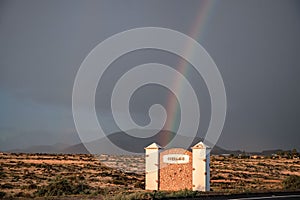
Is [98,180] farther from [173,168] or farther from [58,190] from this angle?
[173,168]

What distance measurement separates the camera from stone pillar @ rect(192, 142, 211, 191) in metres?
25.6

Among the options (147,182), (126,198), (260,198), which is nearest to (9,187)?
(147,182)

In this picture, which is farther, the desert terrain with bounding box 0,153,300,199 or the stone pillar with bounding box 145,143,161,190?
the desert terrain with bounding box 0,153,300,199

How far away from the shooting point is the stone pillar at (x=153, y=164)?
86.8ft

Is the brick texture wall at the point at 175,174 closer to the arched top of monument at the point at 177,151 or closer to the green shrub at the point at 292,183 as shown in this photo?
the arched top of monument at the point at 177,151

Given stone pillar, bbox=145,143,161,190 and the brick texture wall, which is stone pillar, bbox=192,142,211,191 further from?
stone pillar, bbox=145,143,161,190

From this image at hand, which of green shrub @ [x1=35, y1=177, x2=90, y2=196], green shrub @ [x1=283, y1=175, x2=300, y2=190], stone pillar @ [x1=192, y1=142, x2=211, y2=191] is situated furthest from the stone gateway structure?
green shrub @ [x1=283, y1=175, x2=300, y2=190]

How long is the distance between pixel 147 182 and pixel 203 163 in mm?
3855

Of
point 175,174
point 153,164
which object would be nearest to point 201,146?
point 175,174

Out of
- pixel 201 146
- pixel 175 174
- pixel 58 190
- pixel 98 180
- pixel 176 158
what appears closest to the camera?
pixel 201 146

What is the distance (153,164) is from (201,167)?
298cm

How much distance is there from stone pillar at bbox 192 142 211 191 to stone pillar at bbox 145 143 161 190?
2.30 metres

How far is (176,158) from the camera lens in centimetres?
2647

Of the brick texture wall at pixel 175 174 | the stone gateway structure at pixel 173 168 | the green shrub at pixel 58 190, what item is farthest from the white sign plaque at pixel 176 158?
the green shrub at pixel 58 190
